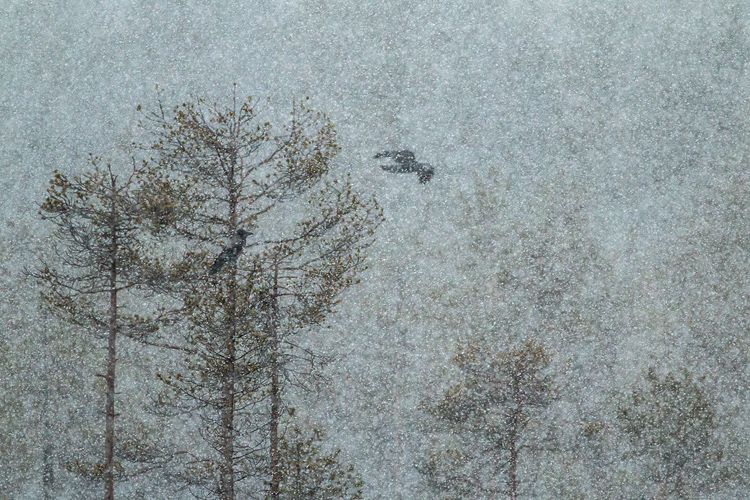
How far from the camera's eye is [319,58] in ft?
69.5

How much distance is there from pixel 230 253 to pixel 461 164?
11.9m

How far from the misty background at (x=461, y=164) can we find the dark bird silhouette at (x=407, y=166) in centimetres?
22

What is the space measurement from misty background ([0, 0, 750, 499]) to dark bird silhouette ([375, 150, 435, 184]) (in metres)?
0.22

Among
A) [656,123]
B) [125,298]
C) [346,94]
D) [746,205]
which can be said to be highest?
[346,94]

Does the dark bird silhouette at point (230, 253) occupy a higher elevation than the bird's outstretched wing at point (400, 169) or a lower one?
lower

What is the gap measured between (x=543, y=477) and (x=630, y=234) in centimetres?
683

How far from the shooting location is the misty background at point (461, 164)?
19.3 meters

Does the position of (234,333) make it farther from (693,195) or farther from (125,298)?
(693,195)

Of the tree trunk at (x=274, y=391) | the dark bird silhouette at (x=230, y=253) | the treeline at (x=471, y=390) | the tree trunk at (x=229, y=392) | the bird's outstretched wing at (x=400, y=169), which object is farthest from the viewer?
the bird's outstretched wing at (x=400, y=169)

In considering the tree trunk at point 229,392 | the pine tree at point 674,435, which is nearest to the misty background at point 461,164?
the pine tree at point 674,435

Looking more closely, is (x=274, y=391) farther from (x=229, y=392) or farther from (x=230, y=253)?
(x=230, y=253)

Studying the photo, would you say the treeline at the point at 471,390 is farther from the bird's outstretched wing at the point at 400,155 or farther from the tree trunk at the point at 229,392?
the tree trunk at the point at 229,392

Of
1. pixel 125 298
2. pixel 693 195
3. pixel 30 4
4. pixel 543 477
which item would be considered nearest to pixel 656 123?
pixel 693 195

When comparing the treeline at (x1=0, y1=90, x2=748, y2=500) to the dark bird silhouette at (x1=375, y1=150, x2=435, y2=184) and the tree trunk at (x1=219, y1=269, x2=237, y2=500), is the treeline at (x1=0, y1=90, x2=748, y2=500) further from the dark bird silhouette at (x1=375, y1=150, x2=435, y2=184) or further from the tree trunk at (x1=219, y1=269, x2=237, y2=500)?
the tree trunk at (x1=219, y1=269, x2=237, y2=500)
